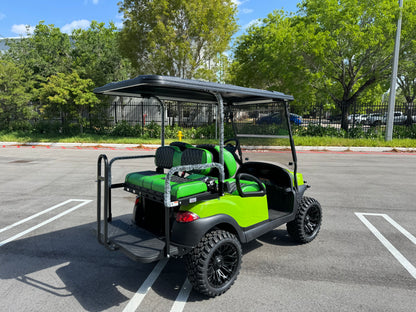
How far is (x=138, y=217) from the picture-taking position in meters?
3.64

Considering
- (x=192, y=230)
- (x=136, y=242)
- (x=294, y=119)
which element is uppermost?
(x=294, y=119)

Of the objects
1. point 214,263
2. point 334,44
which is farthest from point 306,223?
point 334,44

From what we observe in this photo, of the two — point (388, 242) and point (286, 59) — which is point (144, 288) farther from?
point (286, 59)

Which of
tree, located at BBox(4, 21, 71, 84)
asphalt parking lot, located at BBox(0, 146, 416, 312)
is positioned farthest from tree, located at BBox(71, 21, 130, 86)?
asphalt parking lot, located at BBox(0, 146, 416, 312)

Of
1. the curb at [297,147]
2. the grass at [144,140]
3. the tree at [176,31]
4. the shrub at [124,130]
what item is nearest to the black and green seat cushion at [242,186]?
the grass at [144,140]

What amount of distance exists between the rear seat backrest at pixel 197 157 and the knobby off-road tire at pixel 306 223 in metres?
1.50

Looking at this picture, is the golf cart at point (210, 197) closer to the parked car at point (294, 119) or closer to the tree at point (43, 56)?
the parked car at point (294, 119)

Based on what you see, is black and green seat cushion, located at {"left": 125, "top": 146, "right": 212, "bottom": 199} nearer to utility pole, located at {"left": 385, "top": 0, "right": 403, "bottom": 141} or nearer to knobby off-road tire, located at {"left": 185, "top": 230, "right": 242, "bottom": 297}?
knobby off-road tire, located at {"left": 185, "top": 230, "right": 242, "bottom": 297}

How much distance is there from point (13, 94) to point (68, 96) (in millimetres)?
4267

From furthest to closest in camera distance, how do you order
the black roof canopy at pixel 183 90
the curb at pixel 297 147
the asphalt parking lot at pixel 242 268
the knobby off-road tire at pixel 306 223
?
the curb at pixel 297 147, the knobby off-road tire at pixel 306 223, the asphalt parking lot at pixel 242 268, the black roof canopy at pixel 183 90

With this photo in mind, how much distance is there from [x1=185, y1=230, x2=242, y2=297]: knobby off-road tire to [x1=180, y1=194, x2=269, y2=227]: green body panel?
0.21 m

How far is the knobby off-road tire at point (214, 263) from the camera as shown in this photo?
2.80 metres

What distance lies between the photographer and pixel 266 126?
13.4 feet

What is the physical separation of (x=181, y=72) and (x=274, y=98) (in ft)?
54.4
